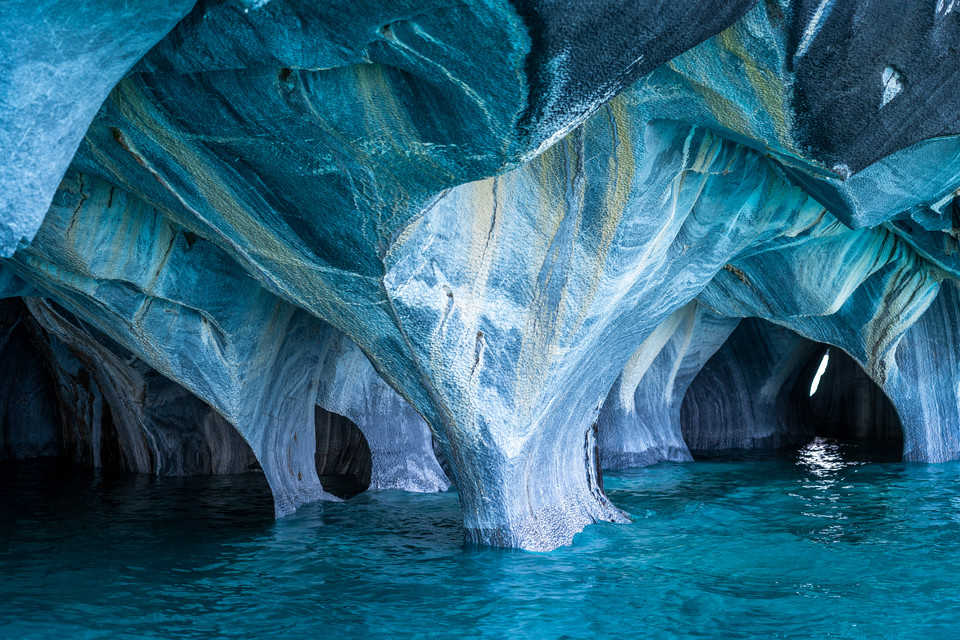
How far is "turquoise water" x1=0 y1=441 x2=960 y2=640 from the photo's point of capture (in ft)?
16.3

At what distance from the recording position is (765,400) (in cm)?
1700

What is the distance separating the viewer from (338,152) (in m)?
4.42

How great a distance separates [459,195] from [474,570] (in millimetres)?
2550

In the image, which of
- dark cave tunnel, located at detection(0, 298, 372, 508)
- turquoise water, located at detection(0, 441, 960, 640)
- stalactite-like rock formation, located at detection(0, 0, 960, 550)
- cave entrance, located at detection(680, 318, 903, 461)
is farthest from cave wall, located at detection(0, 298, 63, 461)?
cave entrance, located at detection(680, 318, 903, 461)

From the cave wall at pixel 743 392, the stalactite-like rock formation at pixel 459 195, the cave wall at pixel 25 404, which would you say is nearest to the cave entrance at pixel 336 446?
the stalactite-like rock formation at pixel 459 195

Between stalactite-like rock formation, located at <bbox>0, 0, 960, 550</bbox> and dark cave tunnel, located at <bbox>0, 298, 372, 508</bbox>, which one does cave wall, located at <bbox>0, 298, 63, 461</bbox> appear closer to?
dark cave tunnel, located at <bbox>0, 298, 372, 508</bbox>

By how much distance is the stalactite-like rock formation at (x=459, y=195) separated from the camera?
3.43 meters

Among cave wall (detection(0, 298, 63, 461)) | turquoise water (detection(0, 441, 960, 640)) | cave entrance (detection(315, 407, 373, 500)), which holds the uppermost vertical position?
cave wall (detection(0, 298, 63, 461))

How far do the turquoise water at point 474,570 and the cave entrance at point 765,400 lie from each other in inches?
257

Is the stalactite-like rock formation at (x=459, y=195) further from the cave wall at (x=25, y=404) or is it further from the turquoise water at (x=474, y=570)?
the cave wall at (x=25, y=404)

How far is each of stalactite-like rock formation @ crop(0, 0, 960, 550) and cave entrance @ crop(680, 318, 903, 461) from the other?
5.79 meters

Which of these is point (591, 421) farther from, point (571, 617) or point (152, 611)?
point (152, 611)

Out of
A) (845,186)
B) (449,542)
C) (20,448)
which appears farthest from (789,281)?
(20,448)

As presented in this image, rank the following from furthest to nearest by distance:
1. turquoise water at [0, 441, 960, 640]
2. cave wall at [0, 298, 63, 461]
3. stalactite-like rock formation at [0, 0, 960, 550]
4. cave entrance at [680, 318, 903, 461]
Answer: cave entrance at [680, 318, 903, 461] < cave wall at [0, 298, 63, 461] < turquoise water at [0, 441, 960, 640] < stalactite-like rock formation at [0, 0, 960, 550]
